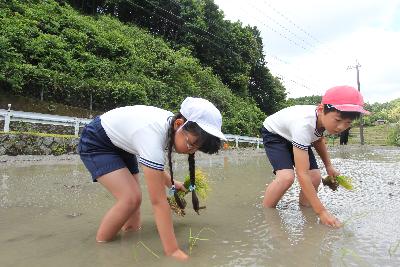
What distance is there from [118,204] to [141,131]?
0.52 meters

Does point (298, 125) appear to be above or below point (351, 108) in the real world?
below

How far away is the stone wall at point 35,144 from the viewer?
823 cm

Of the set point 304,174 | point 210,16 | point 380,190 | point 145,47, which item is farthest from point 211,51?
point 304,174

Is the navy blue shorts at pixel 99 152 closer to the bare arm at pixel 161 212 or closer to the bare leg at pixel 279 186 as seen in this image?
the bare arm at pixel 161 212

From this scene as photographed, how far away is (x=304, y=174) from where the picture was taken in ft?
10.4

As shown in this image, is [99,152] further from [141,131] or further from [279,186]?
[279,186]

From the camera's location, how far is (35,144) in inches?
346

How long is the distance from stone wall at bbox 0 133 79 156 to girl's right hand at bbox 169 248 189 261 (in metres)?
7.07

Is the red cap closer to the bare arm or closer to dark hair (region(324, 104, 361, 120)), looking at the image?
dark hair (region(324, 104, 361, 120))

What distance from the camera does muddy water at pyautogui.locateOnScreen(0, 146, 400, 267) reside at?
89.4 inches

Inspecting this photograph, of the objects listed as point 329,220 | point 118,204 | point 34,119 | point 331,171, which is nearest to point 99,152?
point 118,204

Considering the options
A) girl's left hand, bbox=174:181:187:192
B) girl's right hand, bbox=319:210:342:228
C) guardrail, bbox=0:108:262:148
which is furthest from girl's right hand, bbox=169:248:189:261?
guardrail, bbox=0:108:262:148

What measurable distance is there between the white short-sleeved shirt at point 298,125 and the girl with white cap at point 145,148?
41.1 inches

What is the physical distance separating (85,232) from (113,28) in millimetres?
21184
